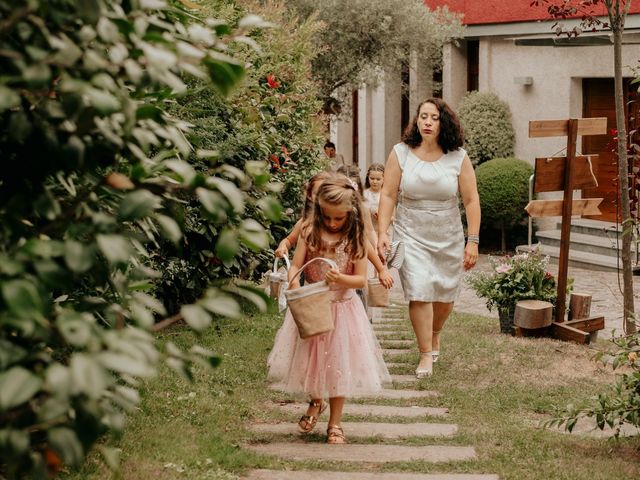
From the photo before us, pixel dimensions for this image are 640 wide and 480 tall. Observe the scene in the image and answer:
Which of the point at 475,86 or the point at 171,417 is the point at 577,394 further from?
the point at 475,86

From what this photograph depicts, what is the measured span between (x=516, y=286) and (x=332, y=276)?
4.45m

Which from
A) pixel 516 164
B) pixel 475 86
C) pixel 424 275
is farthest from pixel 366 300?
pixel 475 86

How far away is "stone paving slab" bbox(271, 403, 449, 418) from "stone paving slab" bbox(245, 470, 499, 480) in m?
1.25

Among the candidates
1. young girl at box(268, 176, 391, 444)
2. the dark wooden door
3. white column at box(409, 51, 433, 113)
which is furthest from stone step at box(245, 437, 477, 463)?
white column at box(409, 51, 433, 113)

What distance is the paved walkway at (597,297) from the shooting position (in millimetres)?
11391

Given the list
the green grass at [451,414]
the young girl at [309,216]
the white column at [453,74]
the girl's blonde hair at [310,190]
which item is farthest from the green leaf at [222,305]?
the white column at [453,74]

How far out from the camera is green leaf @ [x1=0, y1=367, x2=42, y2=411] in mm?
1503

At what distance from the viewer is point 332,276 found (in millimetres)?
5383

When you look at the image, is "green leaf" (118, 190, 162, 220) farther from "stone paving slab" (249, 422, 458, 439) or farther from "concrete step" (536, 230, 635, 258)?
"concrete step" (536, 230, 635, 258)

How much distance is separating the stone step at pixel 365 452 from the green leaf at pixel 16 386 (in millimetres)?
3716

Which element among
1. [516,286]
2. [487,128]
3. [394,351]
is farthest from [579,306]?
[487,128]

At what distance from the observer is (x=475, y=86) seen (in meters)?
21.1

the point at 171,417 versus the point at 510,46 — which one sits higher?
the point at 510,46

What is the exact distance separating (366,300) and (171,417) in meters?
2.11
